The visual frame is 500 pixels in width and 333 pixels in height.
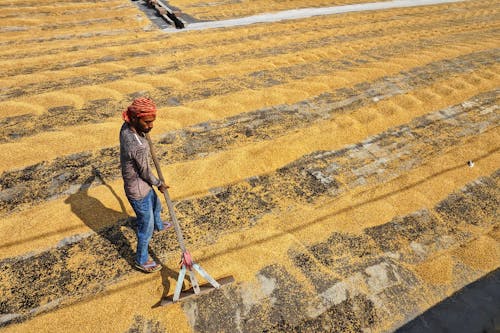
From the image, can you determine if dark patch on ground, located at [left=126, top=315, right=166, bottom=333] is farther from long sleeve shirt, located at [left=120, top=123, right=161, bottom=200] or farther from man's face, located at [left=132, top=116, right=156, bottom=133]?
man's face, located at [left=132, top=116, right=156, bottom=133]

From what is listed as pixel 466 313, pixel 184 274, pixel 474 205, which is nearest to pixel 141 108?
pixel 184 274

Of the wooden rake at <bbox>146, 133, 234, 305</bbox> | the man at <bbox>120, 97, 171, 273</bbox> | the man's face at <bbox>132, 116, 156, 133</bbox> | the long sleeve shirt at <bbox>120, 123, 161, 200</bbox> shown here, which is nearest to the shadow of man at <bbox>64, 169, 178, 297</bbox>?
the man at <bbox>120, 97, 171, 273</bbox>

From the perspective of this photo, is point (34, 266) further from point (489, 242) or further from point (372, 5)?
point (372, 5)

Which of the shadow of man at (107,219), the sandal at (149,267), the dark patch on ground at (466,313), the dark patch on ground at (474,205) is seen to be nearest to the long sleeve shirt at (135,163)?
the sandal at (149,267)

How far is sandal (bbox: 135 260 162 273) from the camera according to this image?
3299 mm

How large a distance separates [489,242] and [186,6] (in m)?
12.1

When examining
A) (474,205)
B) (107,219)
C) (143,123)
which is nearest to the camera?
(143,123)

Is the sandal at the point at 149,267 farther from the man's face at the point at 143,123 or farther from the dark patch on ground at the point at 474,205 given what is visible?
the dark patch on ground at the point at 474,205

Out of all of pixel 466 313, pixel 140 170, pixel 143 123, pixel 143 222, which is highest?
pixel 143 123

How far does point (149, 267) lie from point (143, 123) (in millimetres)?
1539

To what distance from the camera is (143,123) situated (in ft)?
9.22

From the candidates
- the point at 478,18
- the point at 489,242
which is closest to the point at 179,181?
the point at 489,242

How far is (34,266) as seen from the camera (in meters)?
3.38

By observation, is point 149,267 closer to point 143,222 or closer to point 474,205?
point 143,222
